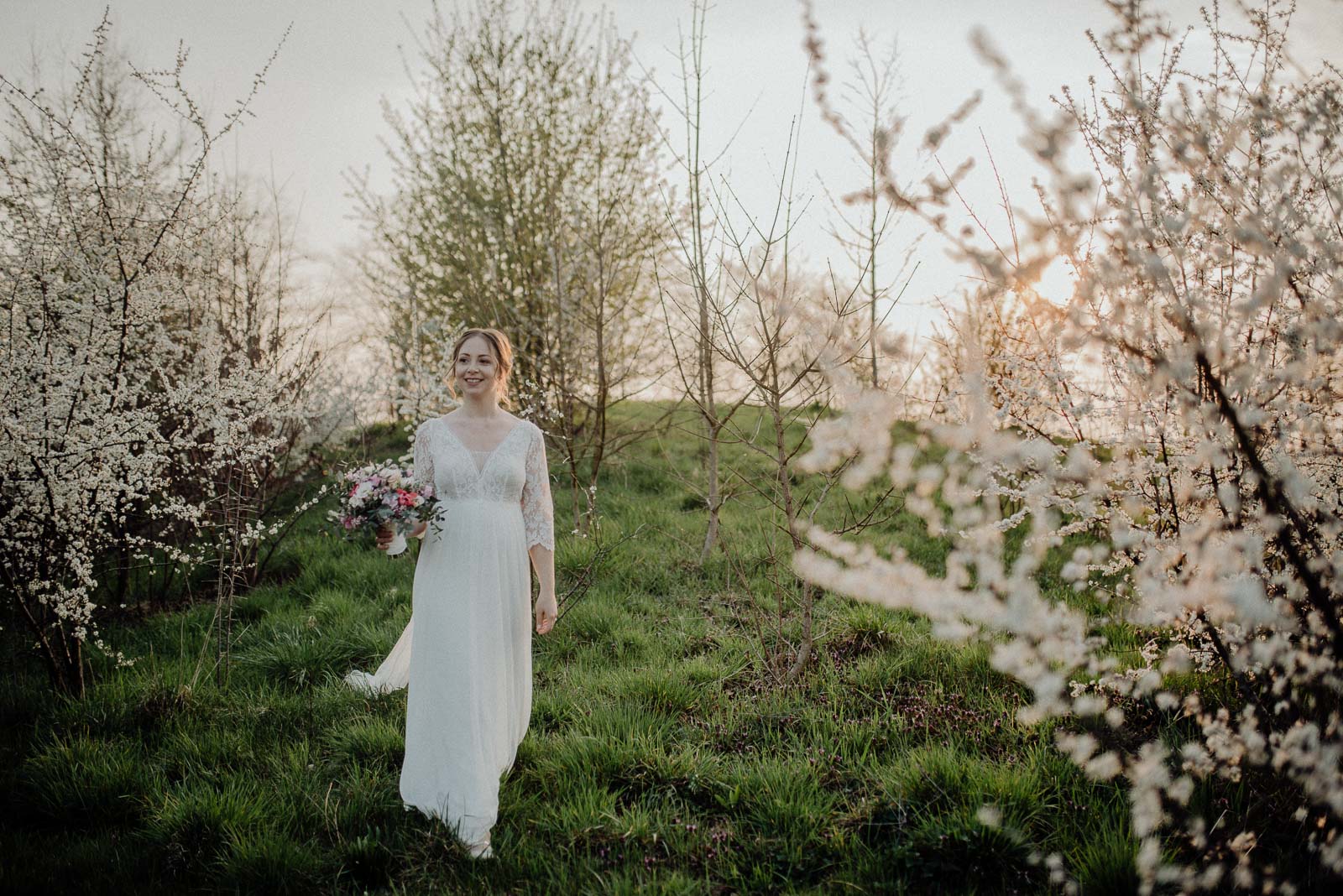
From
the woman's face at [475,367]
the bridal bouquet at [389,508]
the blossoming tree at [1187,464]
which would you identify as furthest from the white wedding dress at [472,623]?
the blossoming tree at [1187,464]

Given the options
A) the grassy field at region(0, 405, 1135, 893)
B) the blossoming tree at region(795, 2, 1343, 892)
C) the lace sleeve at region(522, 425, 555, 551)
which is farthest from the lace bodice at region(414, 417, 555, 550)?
the blossoming tree at region(795, 2, 1343, 892)

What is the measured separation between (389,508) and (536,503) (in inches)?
27.2

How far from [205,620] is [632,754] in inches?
160

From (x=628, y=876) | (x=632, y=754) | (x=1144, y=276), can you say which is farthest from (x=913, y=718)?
(x=1144, y=276)

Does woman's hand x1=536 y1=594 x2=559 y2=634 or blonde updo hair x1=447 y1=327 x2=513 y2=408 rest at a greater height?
A: blonde updo hair x1=447 y1=327 x2=513 y2=408

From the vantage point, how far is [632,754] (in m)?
3.15

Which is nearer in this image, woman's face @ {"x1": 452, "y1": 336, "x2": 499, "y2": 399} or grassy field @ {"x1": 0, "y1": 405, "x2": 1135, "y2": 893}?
grassy field @ {"x1": 0, "y1": 405, "x2": 1135, "y2": 893}

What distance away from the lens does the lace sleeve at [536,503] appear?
3.41 meters

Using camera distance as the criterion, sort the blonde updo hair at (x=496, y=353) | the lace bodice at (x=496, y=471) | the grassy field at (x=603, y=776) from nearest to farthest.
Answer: the grassy field at (x=603, y=776), the lace bodice at (x=496, y=471), the blonde updo hair at (x=496, y=353)

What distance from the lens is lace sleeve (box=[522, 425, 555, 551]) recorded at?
341 centimetres

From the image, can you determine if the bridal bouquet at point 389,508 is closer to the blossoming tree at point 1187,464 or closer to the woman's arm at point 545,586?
the woman's arm at point 545,586

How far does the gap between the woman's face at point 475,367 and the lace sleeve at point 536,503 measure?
0.33 metres

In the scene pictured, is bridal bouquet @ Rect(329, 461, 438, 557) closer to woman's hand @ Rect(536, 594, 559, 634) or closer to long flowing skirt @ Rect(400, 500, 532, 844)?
long flowing skirt @ Rect(400, 500, 532, 844)

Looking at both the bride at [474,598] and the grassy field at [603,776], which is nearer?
the grassy field at [603,776]
